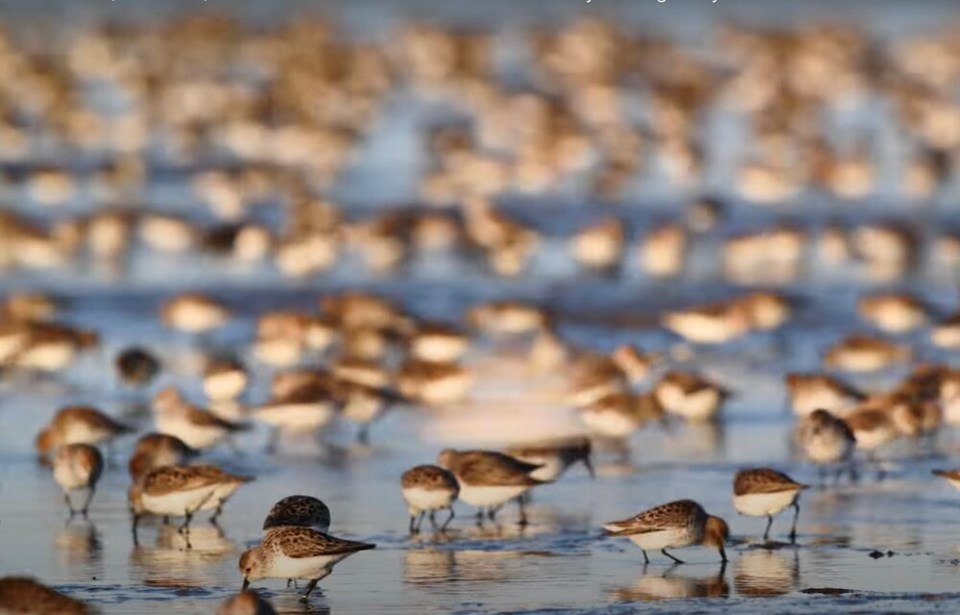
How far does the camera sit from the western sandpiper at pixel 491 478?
1354 cm

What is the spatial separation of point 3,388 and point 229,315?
344cm

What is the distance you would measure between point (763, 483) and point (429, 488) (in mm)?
2013

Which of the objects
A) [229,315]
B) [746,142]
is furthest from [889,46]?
[229,315]

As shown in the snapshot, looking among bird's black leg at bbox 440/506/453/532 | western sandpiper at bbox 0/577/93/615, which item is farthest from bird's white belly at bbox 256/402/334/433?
western sandpiper at bbox 0/577/93/615

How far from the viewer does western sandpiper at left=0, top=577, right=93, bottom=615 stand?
1017cm

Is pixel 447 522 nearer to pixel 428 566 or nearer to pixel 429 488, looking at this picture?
pixel 429 488

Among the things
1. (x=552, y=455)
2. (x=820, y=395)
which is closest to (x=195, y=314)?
(x=820, y=395)

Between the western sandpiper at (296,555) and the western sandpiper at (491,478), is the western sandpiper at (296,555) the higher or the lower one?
the lower one

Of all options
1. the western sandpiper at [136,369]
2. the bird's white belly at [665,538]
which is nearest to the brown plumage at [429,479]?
the bird's white belly at [665,538]

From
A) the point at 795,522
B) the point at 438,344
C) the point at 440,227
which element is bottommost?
the point at 795,522

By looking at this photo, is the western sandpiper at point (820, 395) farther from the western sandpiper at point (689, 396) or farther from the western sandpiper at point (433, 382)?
the western sandpiper at point (433, 382)

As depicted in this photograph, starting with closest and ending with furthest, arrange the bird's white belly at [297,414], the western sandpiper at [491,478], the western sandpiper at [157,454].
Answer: the western sandpiper at [491,478]
the western sandpiper at [157,454]
the bird's white belly at [297,414]

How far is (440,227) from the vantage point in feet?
92.4

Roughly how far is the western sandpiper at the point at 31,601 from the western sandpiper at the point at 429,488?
3269 mm
